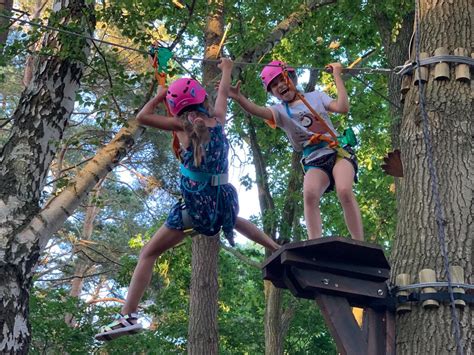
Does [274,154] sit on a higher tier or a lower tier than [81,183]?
higher

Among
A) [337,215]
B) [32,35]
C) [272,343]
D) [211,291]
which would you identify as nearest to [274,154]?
[337,215]

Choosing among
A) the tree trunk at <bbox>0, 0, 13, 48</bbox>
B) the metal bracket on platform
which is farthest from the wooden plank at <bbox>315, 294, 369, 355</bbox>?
the tree trunk at <bbox>0, 0, 13, 48</bbox>

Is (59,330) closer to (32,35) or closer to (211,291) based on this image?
(211,291)

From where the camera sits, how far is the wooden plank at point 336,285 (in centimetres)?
307

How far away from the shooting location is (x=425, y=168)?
11.2 feet

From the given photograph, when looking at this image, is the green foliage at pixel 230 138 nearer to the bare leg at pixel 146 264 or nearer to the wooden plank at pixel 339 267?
the bare leg at pixel 146 264

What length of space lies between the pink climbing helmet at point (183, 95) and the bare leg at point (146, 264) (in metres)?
0.69

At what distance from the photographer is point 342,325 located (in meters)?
2.99

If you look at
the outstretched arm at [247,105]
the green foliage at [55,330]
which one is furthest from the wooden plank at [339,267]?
the green foliage at [55,330]

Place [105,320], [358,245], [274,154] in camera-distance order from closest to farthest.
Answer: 1. [358,245]
2. [105,320]
3. [274,154]

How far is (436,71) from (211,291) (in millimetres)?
4986

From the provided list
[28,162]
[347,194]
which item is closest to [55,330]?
[28,162]

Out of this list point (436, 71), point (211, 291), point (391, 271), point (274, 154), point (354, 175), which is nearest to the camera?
point (391, 271)

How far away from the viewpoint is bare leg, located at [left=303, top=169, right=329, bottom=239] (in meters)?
3.84
